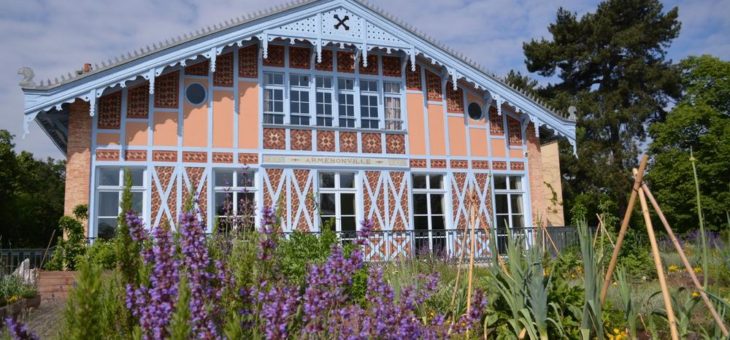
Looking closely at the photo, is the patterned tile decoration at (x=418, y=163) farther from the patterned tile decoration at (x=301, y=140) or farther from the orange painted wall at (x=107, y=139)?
the orange painted wall at (x=107, y=139)

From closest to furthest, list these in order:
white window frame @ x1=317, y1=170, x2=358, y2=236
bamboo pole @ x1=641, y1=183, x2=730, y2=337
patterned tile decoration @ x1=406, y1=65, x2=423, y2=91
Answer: bamboo pole @ x1=641, y1=183, x2=730, y2=337 → white window frame @ x1=317, y1=170, x2=358, y2=236 → patterned tile decoration @ x1=406, y1=65, x2=423, y2=91

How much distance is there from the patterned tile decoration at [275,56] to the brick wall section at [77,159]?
4181 millimetres

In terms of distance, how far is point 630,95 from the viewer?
27781mm

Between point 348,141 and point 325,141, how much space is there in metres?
0.59

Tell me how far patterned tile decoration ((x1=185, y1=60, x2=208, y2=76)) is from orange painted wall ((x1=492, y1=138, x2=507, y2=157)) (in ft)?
24.8

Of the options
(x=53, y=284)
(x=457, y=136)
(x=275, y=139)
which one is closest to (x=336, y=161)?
(x=275, y=139)

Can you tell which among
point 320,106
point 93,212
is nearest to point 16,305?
point 93,212

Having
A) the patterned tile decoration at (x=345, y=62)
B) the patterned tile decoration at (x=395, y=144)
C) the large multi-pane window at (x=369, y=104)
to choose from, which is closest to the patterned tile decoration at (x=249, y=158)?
the large multi-pane window at (x=369, y=104)

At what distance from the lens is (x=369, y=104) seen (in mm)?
14555

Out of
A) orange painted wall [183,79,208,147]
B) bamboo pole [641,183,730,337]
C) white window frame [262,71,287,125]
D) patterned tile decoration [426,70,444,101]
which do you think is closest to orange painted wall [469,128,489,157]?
patterned tile decoration [426,70,444,101]

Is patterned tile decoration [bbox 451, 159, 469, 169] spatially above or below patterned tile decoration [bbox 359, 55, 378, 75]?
below

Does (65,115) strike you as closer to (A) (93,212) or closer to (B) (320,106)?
(A) (93,212)

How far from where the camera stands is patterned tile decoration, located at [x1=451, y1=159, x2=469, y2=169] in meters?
15.0

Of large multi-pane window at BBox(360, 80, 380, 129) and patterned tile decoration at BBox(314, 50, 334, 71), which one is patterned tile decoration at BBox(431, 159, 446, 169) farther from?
patterned tile decoration at BBox(314, 50, 334, 71)
